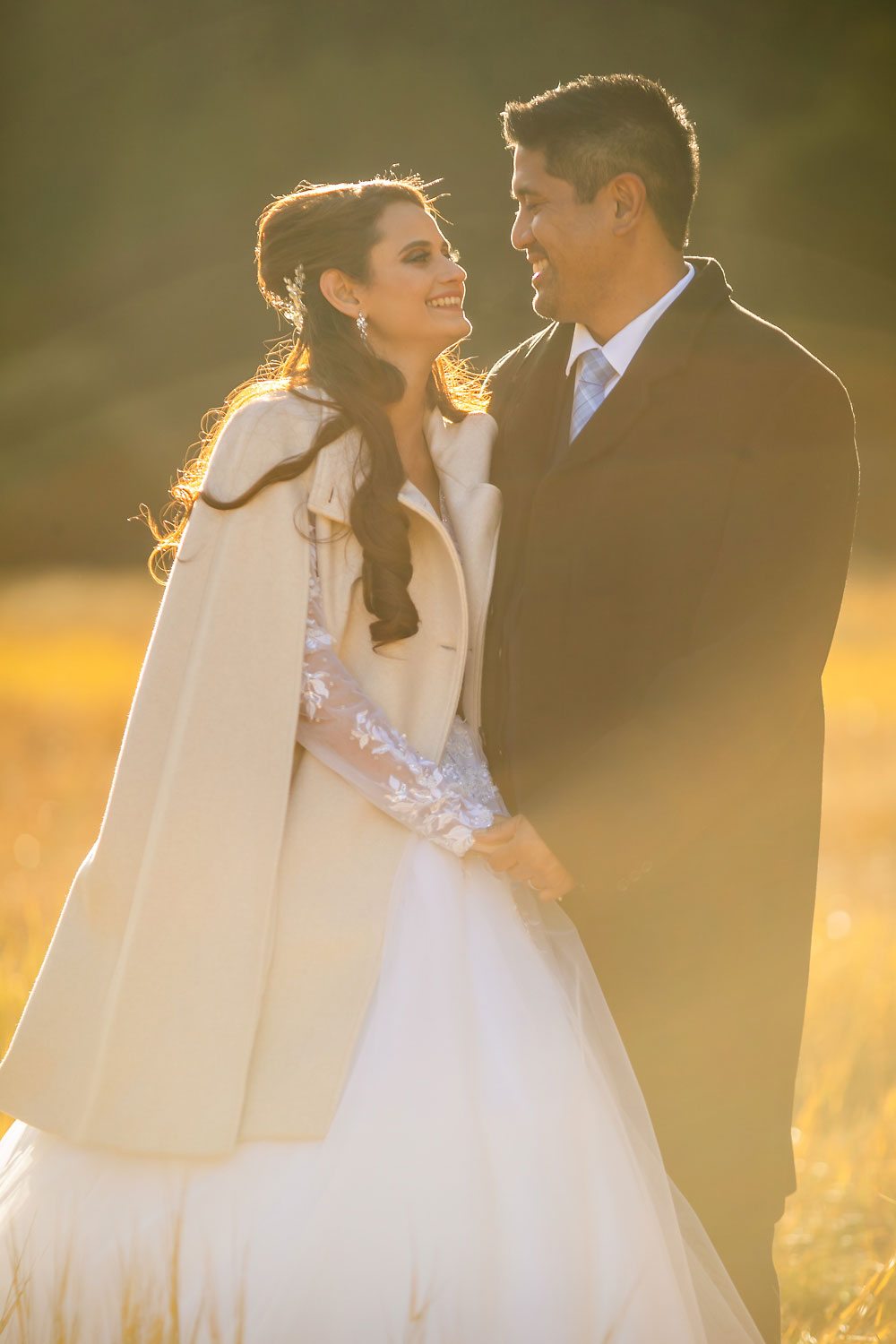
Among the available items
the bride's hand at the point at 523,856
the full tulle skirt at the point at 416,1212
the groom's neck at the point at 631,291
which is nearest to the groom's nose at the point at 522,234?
the groom's neck at the point at 631,291

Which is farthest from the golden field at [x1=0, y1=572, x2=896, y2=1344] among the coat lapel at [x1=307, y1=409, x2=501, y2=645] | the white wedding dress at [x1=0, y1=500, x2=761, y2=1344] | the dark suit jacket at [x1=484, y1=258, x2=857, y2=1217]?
the coat lapel at [x1=307, y1=409, x2=501, y2=645]

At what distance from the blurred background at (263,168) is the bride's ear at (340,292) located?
51.3ft

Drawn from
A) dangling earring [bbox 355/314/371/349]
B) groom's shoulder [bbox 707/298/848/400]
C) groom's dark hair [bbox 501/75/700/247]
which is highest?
groom's dark hair [bbox 501/75/700/247]

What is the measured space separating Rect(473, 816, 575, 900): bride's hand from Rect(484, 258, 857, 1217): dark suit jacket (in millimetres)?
33

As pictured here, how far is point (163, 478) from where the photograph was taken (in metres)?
22.1

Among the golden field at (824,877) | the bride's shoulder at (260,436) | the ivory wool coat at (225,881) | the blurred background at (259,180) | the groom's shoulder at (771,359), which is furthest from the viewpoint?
the blurred background at (259,180)

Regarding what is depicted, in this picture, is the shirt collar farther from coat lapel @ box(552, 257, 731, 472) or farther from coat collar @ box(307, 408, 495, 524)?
coat collar @ box(307, 408, 495, 524)

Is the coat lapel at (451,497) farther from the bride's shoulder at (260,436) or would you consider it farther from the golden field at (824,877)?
the golden field at (824,877)

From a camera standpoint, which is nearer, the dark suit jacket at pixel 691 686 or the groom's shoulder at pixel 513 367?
the dark suit jacket at pixel 691 686

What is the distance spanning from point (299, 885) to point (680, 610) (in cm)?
100

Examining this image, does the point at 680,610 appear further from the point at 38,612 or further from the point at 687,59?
the point at 687,59

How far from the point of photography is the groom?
286cm

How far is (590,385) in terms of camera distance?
314cm

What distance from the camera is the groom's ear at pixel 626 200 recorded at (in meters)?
3.13
